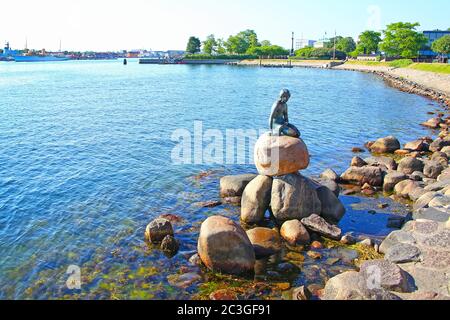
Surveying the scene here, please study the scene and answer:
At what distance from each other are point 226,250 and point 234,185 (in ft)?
22.3

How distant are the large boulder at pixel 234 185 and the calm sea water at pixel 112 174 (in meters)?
0.90

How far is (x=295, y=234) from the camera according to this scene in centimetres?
1498

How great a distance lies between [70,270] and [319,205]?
9579 millimetres

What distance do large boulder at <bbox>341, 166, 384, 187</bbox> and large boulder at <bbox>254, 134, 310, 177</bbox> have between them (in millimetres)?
6000

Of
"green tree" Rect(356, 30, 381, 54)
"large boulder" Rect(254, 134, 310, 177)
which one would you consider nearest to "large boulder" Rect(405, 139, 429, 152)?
"large boulder" Rect(254, 134, 310, 177)

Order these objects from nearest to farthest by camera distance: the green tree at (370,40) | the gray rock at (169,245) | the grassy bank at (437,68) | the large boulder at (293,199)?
the gray rock at (169,245), the large boulder at (293,199), the grassy bank at (437,68), the green tree at (370,40)

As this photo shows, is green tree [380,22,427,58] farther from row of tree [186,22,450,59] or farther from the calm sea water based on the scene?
the calm sea water

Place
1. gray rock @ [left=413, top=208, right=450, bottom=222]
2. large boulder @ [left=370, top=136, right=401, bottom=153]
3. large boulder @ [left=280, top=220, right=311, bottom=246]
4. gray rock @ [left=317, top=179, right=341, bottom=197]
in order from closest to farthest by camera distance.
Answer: large boulder @ [left=280, top=220, right=311, bottom=246] → gray rock @ [left=413, top=208, right=450, bottom=222] → gray rock @ [left=317, top=179, right=341, bottom=197] → large boulder @ [left=370, top=136, right=401, bottom=153]

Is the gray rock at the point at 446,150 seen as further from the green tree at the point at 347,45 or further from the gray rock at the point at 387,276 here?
the green tree at the point at 347,45

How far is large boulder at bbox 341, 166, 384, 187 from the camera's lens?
69.3 feet

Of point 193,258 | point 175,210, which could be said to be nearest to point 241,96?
point 175,210

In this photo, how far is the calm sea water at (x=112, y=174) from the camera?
13664 millimetres

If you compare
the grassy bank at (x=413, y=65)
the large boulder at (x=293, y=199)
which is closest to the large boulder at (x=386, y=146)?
the large boulder at (x=293, y=199)

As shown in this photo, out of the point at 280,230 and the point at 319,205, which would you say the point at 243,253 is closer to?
the point at 280,230
